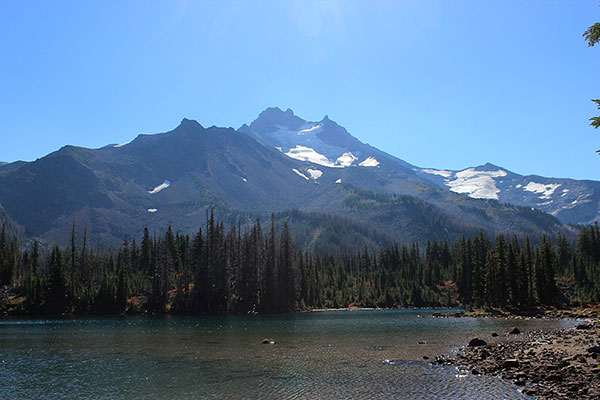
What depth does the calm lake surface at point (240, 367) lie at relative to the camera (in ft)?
103

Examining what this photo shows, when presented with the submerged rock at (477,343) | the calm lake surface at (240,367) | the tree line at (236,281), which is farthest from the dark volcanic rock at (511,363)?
the tree line at (236,281)

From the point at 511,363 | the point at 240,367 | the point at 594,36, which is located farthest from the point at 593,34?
the point at 240,367

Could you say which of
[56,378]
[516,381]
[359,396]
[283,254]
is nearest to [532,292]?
[283,254]

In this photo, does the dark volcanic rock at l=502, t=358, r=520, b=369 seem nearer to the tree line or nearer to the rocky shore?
the rocky shore

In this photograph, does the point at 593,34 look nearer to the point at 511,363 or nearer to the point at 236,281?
the point at 511,363

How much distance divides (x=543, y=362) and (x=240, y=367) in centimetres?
2383

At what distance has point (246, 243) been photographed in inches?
5325

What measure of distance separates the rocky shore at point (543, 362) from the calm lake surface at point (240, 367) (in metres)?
1.79

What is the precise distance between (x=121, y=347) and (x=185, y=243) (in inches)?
4297

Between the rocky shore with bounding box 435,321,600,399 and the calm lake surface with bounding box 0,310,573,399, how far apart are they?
70.6 inches

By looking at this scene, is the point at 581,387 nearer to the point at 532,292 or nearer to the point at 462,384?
the point at 462,384

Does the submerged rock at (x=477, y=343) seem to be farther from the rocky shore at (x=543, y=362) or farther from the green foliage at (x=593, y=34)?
the green foliage at (x=593, y=34)

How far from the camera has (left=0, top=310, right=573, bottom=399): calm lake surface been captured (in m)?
31.4

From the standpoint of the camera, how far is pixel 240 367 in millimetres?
40750
